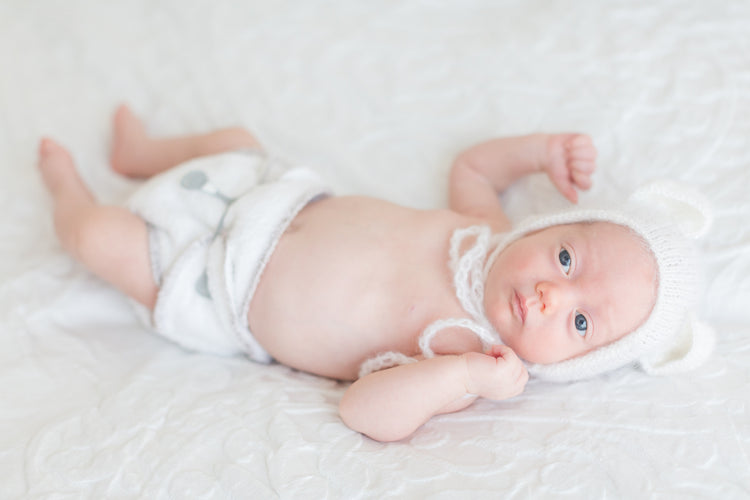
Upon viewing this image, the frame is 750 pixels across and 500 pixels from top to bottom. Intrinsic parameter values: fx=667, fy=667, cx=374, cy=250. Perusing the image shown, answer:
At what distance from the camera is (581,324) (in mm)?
1268

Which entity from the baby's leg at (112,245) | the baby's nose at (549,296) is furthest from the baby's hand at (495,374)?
the baby's leg at (112,245)

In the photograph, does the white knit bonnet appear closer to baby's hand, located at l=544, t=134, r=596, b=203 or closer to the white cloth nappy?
baby's hand, located at l=544, t=134, r=596, b=203

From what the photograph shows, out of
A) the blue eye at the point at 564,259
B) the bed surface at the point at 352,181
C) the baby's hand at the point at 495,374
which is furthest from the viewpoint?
the blue eye at the point at 564,259

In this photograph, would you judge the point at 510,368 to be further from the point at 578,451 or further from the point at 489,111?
the point at 489,111

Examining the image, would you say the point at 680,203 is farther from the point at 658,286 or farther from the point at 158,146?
the point at 158,146

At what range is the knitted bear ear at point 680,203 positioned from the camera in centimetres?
134

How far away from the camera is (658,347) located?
1.27 metres

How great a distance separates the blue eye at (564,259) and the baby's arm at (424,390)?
0.21 metres

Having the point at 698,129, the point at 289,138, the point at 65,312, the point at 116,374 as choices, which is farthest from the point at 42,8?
the point at 698,129

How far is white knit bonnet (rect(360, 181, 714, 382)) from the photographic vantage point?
1251 mm

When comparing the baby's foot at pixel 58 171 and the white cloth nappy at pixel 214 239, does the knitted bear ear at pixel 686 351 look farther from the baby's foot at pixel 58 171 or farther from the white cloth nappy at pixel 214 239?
the baby's foot at pixel 58 171

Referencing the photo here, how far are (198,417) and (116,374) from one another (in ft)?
0.90

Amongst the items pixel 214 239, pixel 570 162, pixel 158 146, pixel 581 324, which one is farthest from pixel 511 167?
pixel 158 146

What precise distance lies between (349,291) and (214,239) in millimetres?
334
